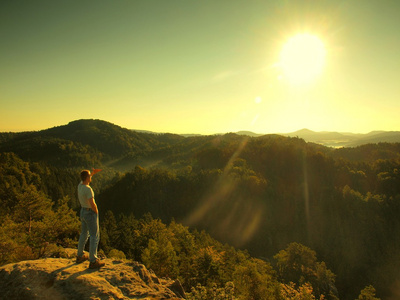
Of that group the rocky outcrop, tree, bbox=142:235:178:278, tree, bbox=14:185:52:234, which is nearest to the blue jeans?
the rocky outcrop

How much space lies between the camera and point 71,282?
7.46m

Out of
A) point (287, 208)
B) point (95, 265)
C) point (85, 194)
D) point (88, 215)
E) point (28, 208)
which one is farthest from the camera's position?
point (287, 208)

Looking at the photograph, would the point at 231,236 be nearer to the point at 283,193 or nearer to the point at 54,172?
the point at 283,193

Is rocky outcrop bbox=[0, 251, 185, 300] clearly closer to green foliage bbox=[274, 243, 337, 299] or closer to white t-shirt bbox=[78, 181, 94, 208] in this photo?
white t-shirt bbox=[78, 181, 94, 208]

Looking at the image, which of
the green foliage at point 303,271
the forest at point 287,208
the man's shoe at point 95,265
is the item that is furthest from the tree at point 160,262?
the green foliage at point 303,271

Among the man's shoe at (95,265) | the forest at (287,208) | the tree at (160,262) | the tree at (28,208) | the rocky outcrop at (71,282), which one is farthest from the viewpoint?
the forest at (287,208)

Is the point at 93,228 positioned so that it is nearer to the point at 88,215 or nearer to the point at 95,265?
the point at 88,215

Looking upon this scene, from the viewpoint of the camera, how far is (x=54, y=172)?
111m

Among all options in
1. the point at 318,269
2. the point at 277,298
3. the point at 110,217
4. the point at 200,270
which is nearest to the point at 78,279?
the point at 200,270

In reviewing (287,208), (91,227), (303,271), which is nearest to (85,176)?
(91,227)

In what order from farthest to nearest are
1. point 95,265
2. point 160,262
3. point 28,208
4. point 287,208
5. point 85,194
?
point 287,208 < point 28,208 < point 160,262 < point 95,265 < point 85,194

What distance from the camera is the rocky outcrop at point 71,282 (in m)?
7.12

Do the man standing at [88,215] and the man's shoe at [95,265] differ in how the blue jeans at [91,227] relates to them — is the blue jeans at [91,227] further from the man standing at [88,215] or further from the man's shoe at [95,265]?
the man's shoe at [95,265]

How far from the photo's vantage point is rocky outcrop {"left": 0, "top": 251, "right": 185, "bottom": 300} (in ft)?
23.4
